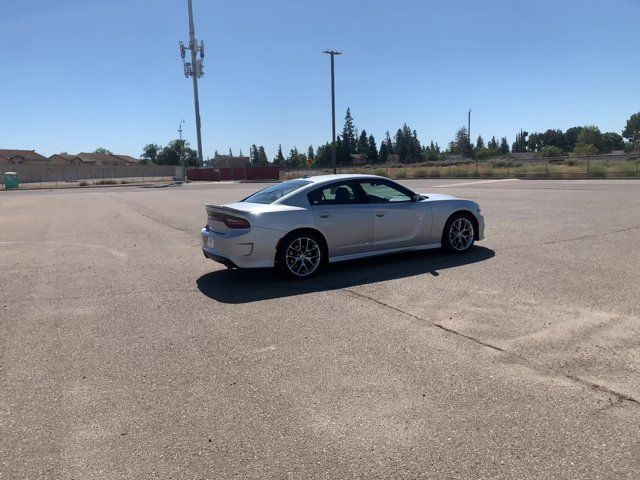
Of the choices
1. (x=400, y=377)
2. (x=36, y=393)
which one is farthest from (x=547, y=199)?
(x=36, y=393)

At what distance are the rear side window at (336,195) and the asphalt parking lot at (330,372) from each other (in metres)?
1.05

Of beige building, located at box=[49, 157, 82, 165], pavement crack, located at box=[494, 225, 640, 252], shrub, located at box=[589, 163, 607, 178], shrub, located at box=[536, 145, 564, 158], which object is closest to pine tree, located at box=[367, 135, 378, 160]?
shrub, located at box=[536, 145, 564, 158]

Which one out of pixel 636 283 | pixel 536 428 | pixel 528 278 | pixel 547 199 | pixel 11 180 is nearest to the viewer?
pixel 536 428

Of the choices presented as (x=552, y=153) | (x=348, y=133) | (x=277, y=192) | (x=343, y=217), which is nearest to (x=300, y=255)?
(x=343, y=217)

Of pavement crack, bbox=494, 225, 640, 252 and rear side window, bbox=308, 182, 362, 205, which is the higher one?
rear side window, bbox=308, 182, 362, 205

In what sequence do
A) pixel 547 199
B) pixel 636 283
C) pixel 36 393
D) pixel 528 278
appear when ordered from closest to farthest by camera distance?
pixel 36 393 < pixel 636 283 < pixel 528 278 < pixel 547 199

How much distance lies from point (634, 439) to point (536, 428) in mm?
518

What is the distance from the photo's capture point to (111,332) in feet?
16.7

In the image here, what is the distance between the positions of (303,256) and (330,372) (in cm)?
318

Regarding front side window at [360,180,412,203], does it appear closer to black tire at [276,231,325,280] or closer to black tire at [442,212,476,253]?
black tire at [442,212,476,253]

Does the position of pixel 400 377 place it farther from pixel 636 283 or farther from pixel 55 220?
pixel 55 220

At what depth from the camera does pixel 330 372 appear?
401 cm

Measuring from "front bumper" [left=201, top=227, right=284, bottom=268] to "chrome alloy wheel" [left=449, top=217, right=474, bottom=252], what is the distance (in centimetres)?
310

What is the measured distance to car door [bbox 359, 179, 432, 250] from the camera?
770 cm
